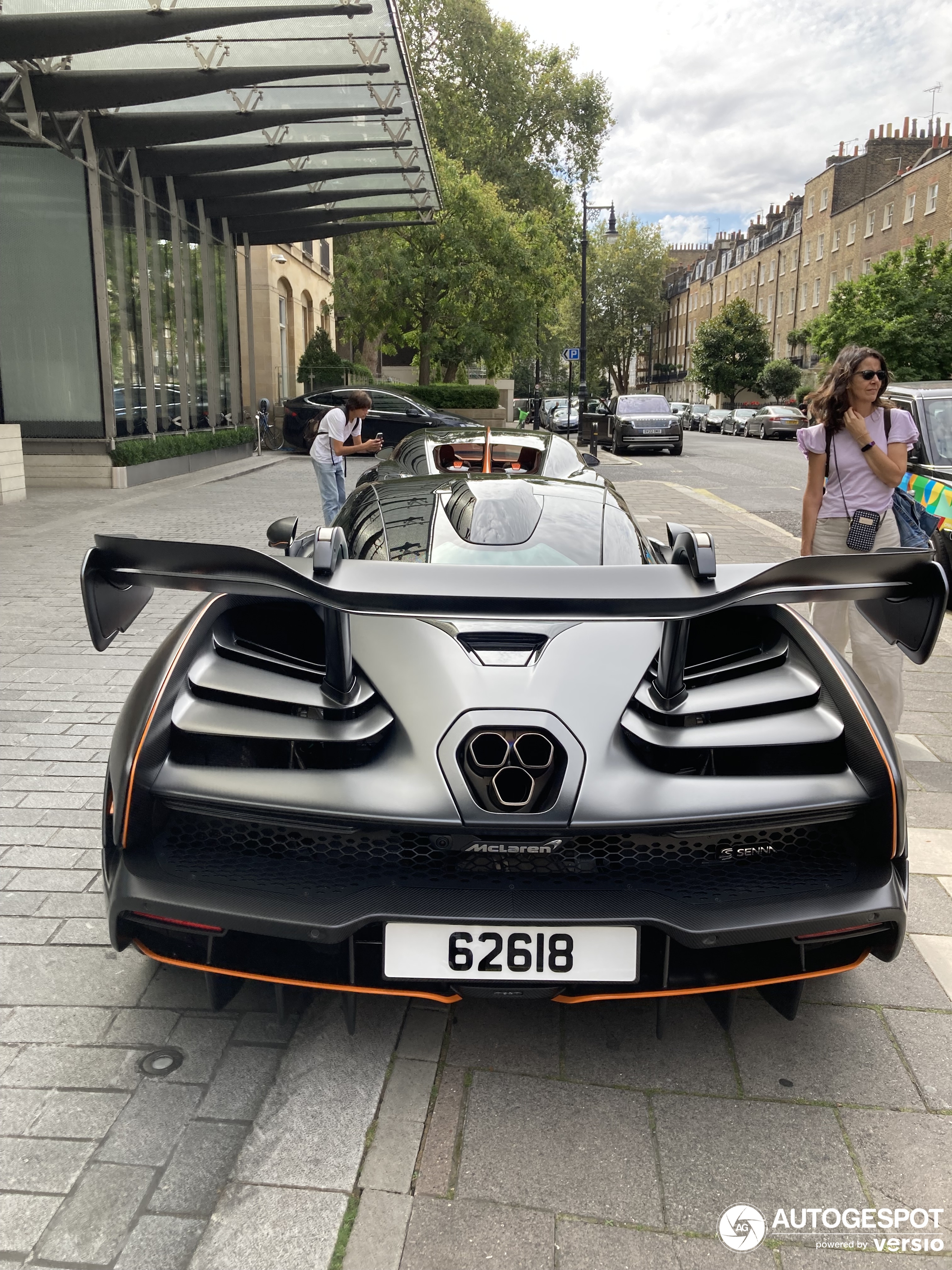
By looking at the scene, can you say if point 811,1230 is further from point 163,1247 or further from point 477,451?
point 477,451

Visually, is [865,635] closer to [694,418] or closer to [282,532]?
[282,532]

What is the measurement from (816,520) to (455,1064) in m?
3.17

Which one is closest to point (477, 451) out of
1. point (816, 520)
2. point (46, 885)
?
point (816, 520)

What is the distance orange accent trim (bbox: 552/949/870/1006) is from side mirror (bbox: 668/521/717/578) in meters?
0.89

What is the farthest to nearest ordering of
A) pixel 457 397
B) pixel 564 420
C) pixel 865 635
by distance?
pixel 564 420 < pixel 457 397 < pixel 865 635

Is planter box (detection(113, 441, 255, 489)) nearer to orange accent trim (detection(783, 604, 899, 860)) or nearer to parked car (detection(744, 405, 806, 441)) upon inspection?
orange accent trim (detection(783, 604, 899, 860))

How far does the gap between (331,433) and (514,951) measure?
8932 mm

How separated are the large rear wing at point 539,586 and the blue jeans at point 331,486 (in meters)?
8.33

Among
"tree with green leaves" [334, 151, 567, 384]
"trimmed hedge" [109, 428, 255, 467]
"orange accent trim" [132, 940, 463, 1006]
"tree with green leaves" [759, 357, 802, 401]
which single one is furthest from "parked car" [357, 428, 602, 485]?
"tree with green leaves" [759, 357, 802, 401]

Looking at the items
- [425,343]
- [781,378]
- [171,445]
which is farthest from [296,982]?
[781,378]

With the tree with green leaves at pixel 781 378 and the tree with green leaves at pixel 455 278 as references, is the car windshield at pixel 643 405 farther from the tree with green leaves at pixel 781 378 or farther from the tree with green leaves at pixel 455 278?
the tree with green leaves at pixel 781 378

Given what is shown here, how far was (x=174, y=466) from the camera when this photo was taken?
18.3 meters

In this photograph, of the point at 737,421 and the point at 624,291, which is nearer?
the point at 737,421

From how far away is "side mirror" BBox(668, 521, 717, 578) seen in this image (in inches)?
91.6
